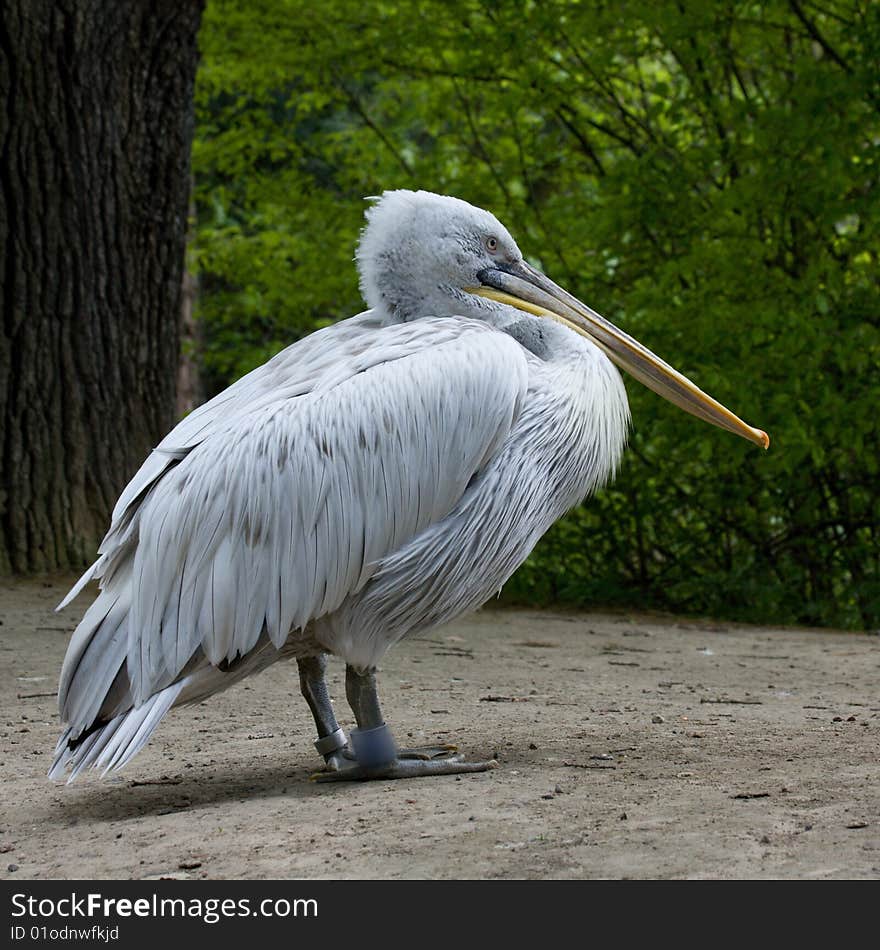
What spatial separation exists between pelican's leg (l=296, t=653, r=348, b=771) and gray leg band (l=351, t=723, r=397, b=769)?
155mm

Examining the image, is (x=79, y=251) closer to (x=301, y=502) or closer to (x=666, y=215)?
(x=666, y=215)

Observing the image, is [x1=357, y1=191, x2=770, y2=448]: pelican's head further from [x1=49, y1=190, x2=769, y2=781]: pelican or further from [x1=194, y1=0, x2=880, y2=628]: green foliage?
[x1=194, y1=0, x2=880, y2=628]: green foliage

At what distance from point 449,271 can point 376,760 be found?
54.8 inches

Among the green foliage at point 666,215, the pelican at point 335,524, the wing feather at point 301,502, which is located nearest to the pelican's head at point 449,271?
the pelican at point 335,524

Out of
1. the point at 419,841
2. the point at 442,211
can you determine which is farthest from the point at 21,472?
the point at 419,841

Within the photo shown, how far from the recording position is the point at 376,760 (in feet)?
11.8

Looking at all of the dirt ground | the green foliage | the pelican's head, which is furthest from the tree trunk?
the pelican's head

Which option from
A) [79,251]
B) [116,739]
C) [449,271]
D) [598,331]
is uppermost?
[79,251]

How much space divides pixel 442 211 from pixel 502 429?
77 centimetres

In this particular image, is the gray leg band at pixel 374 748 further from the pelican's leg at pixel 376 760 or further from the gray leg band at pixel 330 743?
the gray leg band at pixel 330 743

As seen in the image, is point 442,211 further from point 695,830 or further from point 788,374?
point 788,374

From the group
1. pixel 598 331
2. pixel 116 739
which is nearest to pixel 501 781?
pixel 116 739

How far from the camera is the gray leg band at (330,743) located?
3.75 meters

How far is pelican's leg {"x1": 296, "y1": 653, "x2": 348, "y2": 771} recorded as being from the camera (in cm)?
375
